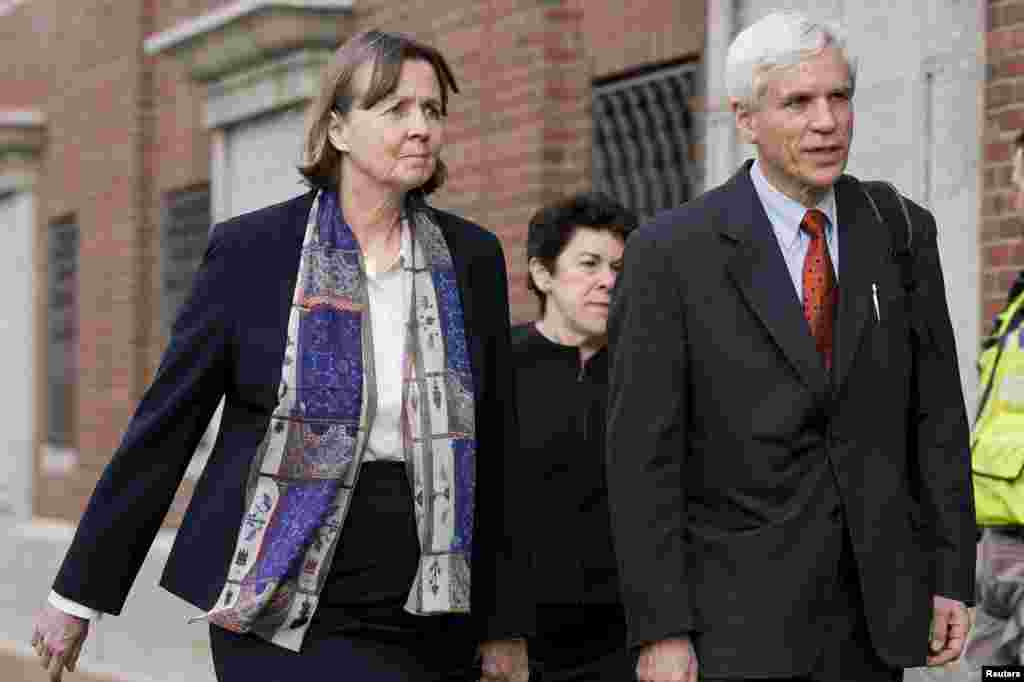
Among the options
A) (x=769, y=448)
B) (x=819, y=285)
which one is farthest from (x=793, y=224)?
(x=769, y=448)

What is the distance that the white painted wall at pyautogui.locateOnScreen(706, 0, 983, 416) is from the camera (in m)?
6.50

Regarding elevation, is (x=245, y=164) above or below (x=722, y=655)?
above

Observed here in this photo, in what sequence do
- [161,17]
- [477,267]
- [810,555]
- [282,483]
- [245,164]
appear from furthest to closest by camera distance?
[161,17], [245,164], [477,267], [282,483], [810,555]

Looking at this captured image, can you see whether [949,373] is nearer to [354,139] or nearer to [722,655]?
[722,655]

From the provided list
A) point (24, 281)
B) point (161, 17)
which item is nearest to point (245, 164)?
point (161, 17)

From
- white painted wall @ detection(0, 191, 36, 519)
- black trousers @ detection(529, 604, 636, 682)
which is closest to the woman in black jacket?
black trousers @ detection(529, 604, 636, 682)

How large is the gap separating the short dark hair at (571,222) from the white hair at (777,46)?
1.61 metres

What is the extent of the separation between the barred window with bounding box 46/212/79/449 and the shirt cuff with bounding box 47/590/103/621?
11759 mm

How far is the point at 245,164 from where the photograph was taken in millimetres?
12477

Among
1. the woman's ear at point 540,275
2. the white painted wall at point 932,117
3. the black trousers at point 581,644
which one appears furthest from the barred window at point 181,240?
the black trousers at point 581,644

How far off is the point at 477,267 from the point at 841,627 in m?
1.14

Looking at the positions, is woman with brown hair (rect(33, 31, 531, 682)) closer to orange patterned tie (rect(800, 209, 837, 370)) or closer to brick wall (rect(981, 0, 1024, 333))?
orange patterned tie (rect(800, 209, 837, 370))

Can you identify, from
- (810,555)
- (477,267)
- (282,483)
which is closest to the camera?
(810,555)

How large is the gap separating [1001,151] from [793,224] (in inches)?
101
